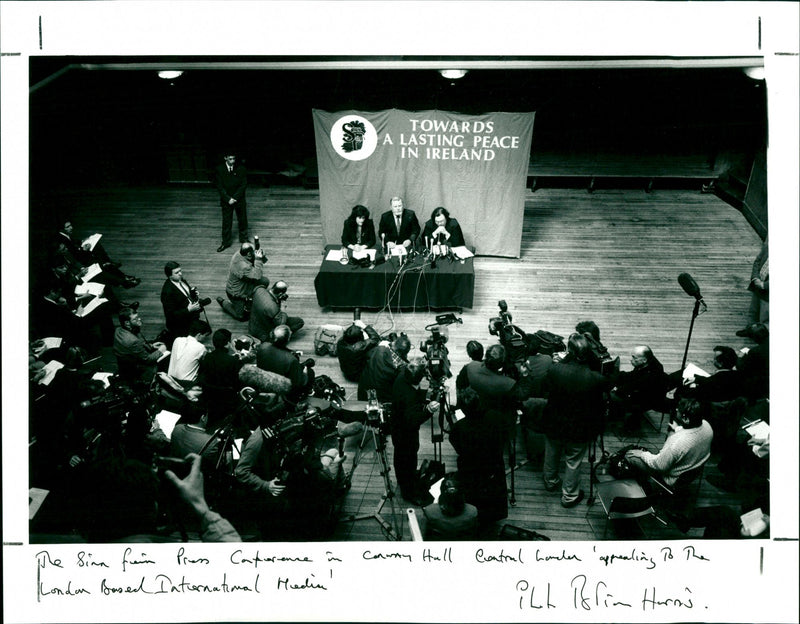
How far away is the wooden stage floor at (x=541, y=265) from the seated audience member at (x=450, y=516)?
4.45ft

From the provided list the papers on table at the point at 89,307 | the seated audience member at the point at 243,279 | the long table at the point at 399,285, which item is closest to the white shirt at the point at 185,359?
the papers on table at the point at 89,307

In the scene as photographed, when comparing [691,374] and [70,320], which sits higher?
[70,320]

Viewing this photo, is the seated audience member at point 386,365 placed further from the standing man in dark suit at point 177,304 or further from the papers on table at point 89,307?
the papers on table at point 89,307

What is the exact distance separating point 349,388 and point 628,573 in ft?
14.0

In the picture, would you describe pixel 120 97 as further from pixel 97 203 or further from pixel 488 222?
pixel 488 222

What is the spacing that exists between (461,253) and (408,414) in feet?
14.5

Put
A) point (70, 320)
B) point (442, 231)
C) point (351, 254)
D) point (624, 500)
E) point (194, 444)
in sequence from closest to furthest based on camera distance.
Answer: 1. point (624, 500)
2. point (194, 444)
3. point (70, 320)
4. point (351, 254)
5. point (442, 231)

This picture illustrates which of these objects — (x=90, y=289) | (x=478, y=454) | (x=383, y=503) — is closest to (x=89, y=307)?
(x=90, y=289)

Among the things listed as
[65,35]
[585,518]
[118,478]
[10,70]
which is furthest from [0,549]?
[585,518]

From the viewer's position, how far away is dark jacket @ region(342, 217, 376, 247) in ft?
33.7

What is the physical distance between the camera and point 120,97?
41.9 feet

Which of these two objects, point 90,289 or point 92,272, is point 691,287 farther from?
point 92,272

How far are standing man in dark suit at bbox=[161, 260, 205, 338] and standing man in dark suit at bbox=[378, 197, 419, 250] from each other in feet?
10.7

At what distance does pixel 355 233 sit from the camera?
10.3 metres
